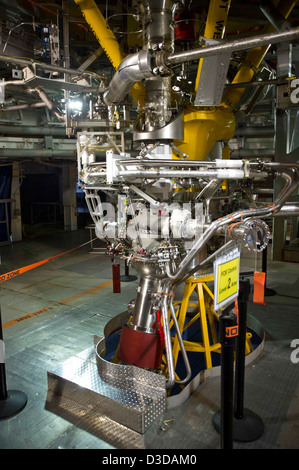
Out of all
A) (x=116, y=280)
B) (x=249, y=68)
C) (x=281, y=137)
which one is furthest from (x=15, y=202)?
(x=249, y=68)

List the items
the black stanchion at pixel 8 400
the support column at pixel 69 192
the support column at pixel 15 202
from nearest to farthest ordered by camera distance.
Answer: the black stanchion at pixel 8 400
the support column at pixel 15 202
the support column at pixel 69 192

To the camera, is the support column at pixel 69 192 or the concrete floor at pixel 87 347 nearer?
the concrete floor at pixel 87 347

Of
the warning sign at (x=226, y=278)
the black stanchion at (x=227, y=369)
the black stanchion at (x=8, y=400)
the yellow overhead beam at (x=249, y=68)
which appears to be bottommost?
the black stanchion at (x=8, y=400)

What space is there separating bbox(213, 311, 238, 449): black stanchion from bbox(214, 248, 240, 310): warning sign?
0.56 ft

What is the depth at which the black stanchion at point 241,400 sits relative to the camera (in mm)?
3059

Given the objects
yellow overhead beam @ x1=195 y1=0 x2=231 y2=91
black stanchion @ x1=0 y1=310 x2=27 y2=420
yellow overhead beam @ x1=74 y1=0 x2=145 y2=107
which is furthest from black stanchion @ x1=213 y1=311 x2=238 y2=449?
yellow overhead beam @ x1=74 y1=0 x2=145 y2=107

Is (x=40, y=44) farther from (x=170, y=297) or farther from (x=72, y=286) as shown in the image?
(x=170, y=297)

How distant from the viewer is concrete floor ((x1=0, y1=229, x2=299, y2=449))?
122 inches

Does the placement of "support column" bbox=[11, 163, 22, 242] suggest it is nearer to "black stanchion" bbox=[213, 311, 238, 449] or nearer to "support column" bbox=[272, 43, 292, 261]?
"support column" bbox=[272, 43, 292, 261]

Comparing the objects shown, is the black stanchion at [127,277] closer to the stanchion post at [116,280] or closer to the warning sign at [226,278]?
the stanchion post at [116,280]

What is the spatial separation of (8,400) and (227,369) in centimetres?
243

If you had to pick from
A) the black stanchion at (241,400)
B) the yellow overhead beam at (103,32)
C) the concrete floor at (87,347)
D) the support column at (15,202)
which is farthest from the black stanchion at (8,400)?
the support column at (15,202)

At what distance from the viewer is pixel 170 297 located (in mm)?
3861

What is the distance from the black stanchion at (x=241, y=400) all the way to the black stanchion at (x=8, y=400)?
2.17 metres
